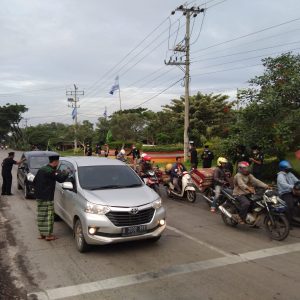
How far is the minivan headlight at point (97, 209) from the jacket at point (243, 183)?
3503mm

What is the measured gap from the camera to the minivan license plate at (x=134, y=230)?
6693 mm

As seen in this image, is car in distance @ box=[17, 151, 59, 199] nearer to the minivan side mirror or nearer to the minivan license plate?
the minivan side mirror

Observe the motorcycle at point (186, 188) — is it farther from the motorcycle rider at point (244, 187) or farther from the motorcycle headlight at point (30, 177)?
the motorcycle headlight at point (30, 177)

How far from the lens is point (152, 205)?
23.2 feet

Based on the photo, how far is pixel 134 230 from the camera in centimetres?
675

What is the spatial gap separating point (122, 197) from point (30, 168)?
27.7 ft

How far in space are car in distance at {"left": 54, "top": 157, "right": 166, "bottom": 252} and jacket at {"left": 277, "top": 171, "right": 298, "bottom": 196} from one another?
3087 millimetres

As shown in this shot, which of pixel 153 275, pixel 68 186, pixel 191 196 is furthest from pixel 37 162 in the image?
pixel 153 275

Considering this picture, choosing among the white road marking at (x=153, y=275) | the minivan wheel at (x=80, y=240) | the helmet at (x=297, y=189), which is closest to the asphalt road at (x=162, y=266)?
the white road marking at (x=153, y=275)

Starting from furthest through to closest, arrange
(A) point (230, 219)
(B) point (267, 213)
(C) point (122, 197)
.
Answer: (A) point (230, 219)
(B) point (267, 213)
(C) point (122, 197)

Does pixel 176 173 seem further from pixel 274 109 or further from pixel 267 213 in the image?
pixel 267 213

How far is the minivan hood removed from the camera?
6806 mm

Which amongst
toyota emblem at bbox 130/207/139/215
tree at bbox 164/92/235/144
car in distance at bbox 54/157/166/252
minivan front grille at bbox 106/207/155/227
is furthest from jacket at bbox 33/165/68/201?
tree at bbox 164/92/235/144

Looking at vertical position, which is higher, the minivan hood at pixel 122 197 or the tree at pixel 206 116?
the tree at pixel 206 116
